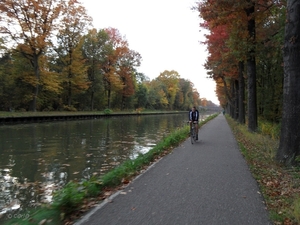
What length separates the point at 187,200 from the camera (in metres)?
5.04

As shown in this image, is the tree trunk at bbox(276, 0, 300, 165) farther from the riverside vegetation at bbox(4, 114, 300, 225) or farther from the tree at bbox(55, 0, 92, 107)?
the tree at bbox(55, 0, 92, 107)

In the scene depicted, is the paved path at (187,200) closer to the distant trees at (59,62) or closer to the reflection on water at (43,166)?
the reflection on water at (43,166)

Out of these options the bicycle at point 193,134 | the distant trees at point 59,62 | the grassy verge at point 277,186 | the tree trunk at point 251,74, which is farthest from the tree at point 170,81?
the grassy verge at point 277,186

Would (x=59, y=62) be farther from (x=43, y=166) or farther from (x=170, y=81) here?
(x=170, y=81)

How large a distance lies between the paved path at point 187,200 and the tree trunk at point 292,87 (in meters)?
1.46

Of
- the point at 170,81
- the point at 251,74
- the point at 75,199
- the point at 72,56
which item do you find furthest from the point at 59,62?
the point at 170,81

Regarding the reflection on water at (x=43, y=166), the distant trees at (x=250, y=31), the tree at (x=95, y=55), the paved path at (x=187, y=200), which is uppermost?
the tree at (x=95, y=55)

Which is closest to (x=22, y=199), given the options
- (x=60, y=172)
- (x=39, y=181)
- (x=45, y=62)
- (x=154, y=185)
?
(x=39, y=181)

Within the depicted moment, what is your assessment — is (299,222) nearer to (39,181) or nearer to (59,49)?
(39,181)

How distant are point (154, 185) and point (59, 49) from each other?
41.2 m

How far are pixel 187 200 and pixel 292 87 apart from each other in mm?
4953

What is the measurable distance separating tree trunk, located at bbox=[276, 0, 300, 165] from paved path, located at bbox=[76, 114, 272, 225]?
4.79 ft

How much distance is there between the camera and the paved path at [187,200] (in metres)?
4.16

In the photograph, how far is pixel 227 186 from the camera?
19.7 feet
